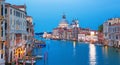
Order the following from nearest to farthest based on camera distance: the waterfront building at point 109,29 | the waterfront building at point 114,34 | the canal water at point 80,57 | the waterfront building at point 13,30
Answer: the waterfront building at point 13,30 → the canal water at point 80,57 → the waterfront building at point 114,34 → the waterfront building at point 109,29

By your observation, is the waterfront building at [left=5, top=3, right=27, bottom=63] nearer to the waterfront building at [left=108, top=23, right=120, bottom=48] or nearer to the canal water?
the canal water

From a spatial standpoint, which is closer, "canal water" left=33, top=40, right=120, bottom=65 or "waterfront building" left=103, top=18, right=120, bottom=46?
"canal water" left=33, top=40, right=120, bottom=65

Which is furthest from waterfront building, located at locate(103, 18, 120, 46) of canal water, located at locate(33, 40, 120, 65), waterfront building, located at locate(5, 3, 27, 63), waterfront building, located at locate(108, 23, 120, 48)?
waterfront building, located at locate(5, 3, 27, 63)

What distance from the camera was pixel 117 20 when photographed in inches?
3076

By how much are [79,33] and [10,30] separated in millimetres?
113494

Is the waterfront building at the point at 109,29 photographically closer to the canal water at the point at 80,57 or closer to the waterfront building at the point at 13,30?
the canal water at the point at 80,57

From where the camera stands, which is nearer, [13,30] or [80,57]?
[13,30]

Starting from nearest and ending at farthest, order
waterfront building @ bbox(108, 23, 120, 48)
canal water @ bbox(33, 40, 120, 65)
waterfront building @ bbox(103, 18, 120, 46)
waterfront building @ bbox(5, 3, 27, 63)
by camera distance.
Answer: waterfront building @ bbox(5, 3, 27, 63)
canal water @ bbox(33, 40, 120, 65)
waterfront building @ bbox(108, 23, 120, 48)
waterfront building @ bbox(103, 18, 120, 46)

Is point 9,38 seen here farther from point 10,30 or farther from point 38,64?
point 38,64

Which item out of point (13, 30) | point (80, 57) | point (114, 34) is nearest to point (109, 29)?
point (114, 34)

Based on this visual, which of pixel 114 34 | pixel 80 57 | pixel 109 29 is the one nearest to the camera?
pixel 80 57

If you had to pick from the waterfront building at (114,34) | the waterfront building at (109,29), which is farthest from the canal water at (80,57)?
the waterfront building at (109,29)

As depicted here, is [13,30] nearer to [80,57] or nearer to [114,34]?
[80,57]

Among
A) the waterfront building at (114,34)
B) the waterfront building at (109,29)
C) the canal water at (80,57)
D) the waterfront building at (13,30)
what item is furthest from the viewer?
the waterfront building at (109,29)
